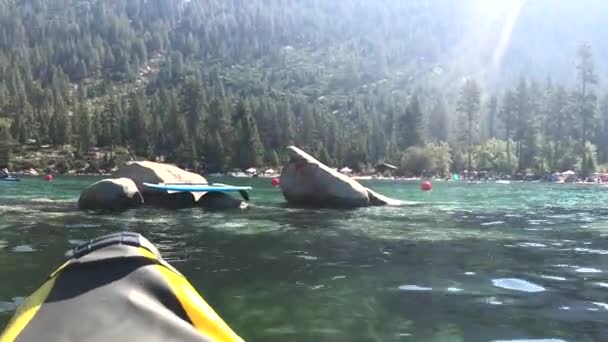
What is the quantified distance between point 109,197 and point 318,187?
31.6ft

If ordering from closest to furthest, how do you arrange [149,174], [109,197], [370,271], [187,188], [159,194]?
[370,271]
[109,197]
[187,188]
[159,194]
[149,174]

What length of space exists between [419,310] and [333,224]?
1199cm

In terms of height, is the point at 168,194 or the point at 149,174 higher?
the point at 149,174

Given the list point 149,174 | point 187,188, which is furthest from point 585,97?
point 187,188

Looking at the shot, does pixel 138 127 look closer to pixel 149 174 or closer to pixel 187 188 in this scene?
pixel 149 174

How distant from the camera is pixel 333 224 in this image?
2027 centimetres

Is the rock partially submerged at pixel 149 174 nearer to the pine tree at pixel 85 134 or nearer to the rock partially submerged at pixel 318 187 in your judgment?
the rock partially submerged at pixel 318 187

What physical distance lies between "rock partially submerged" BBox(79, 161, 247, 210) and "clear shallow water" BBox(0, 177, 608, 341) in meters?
4.22

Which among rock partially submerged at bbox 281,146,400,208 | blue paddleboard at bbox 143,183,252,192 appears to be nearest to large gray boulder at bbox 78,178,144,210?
blue paddleboard at bbox 143,183,252,192

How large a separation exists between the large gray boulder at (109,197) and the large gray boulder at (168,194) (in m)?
1.57

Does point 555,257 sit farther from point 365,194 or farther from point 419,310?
point 365,194

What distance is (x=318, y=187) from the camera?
28.6 m

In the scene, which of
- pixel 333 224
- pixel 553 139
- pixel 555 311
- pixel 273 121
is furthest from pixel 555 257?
pixel 273 121

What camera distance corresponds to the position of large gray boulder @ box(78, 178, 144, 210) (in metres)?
26.5
